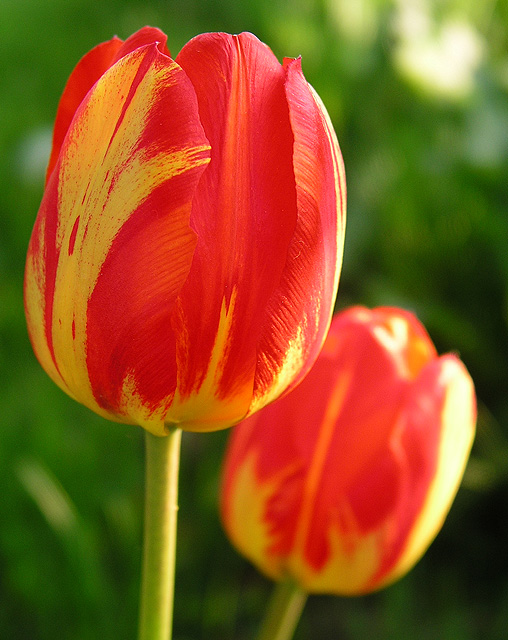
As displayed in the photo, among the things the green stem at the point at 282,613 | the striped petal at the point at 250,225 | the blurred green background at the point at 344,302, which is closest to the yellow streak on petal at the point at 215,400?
the striped petal at the point at 250,225

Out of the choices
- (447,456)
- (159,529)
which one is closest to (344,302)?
(447,456)

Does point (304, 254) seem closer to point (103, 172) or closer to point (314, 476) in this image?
point (103, 172)

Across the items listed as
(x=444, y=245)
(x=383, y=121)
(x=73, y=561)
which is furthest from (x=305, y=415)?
(x=383, y=121)

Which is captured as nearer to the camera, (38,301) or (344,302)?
(38,301)

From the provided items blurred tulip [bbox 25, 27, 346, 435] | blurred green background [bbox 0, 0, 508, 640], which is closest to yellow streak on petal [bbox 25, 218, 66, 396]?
blurred tulip [bbox 25, 27, 346, 435]

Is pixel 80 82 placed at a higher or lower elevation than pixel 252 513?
higher

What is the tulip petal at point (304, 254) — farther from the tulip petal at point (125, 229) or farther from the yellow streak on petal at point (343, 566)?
the yellow streak on petal at point (343, 566)

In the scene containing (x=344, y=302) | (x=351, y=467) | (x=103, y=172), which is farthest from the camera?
(x=344, y=302)
